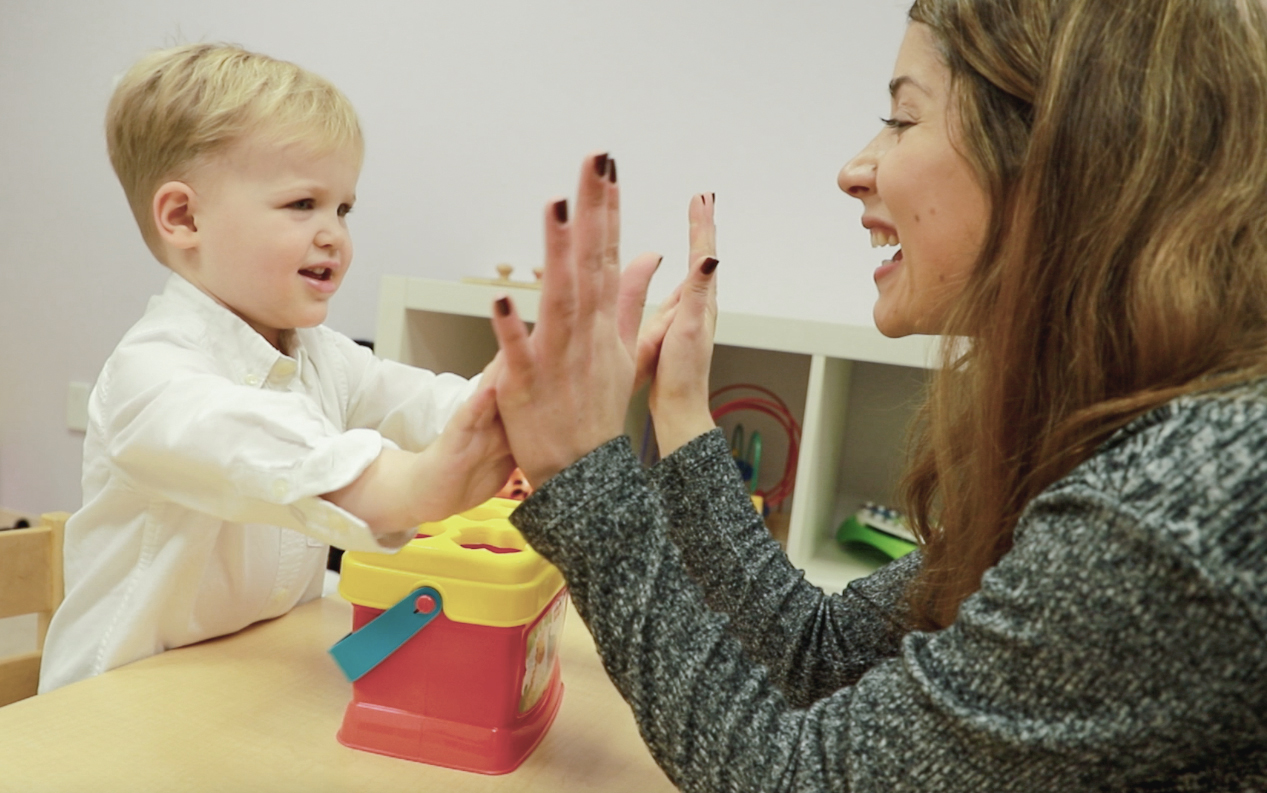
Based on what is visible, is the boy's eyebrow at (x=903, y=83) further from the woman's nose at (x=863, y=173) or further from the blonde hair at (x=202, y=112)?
the blonde hair at (x=202, y=112)

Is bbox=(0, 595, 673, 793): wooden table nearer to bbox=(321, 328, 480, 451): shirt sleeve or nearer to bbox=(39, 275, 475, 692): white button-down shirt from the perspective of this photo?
bbox=(39, 275, 475, 692): white button-down shirt

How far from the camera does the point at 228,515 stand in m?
Answer: 0.71

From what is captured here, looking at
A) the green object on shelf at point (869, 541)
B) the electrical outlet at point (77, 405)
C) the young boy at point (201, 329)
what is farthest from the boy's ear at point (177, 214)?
the electrical outlet at point (77, 405)

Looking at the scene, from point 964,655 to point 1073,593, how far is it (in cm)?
7

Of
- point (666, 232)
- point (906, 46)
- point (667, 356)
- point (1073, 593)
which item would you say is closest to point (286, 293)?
point (667, 356)

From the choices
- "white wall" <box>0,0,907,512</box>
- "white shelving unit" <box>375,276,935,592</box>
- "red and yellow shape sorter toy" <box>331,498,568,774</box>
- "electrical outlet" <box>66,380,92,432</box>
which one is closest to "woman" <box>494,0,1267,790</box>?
"red and yellow shape sorter toy" <box>331,498,568,774</box>

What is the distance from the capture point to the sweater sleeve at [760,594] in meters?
0.76

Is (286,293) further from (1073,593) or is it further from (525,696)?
(1073,593)

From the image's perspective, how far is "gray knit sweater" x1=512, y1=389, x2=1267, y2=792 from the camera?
42cm

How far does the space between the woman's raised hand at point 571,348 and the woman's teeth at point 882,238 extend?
0.92ft

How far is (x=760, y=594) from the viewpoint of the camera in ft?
2.57

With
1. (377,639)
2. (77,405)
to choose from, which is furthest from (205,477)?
(77,405)

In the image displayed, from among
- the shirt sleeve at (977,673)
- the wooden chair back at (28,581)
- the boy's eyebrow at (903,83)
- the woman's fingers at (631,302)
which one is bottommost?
the wooden chair back at (28,581)

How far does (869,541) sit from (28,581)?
120cm
